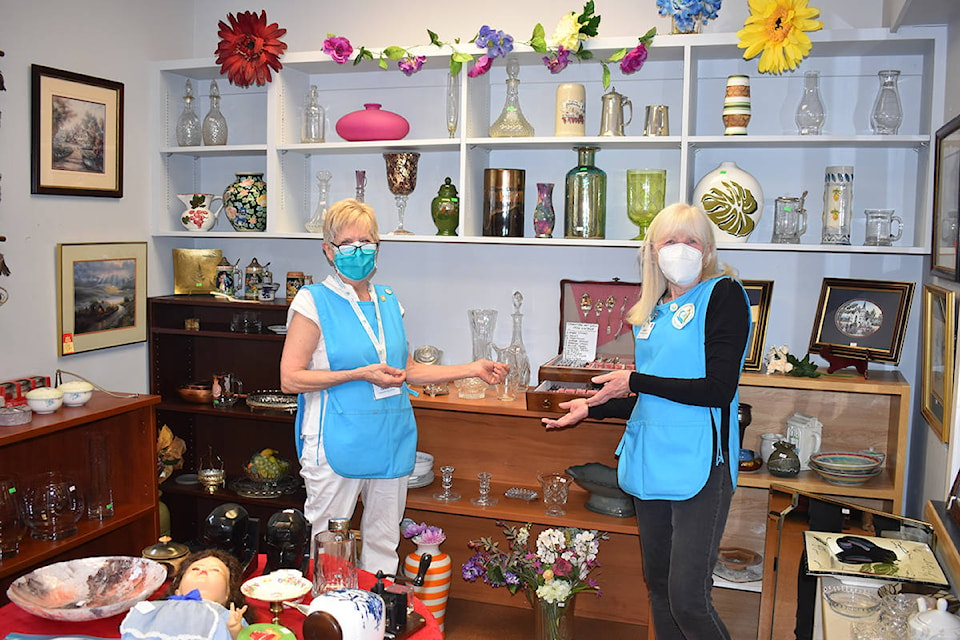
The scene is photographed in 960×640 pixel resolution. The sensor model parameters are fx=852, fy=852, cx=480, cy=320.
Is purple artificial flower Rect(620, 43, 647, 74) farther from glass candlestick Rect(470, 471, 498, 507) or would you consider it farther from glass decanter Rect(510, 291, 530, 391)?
glass candlestick Rect(470, 471, 498, 507)

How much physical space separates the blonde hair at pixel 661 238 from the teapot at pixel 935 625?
107cm

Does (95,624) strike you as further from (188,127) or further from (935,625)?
(188,127)

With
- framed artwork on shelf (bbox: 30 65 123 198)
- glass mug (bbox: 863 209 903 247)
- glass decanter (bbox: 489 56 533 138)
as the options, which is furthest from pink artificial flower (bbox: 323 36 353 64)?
glass mug (bbox: 863 209 903 247)

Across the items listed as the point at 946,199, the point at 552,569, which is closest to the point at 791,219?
the point at 946,199

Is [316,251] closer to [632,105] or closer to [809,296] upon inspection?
[632,105]

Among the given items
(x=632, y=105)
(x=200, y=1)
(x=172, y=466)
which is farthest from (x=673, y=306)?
(x=200, y=1)

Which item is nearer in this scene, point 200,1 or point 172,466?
point 172,466

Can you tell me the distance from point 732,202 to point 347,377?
1450mm

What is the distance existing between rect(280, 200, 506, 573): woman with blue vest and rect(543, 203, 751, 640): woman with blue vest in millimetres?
726

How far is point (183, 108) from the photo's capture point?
3.73m

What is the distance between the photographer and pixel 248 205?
354 centimetres

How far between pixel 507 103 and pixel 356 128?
596mm

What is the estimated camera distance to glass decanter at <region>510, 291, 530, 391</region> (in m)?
3.32

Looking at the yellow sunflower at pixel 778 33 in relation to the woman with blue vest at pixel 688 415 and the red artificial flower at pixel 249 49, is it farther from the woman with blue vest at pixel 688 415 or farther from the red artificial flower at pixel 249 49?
the red artificial flower at pixel 249 49
